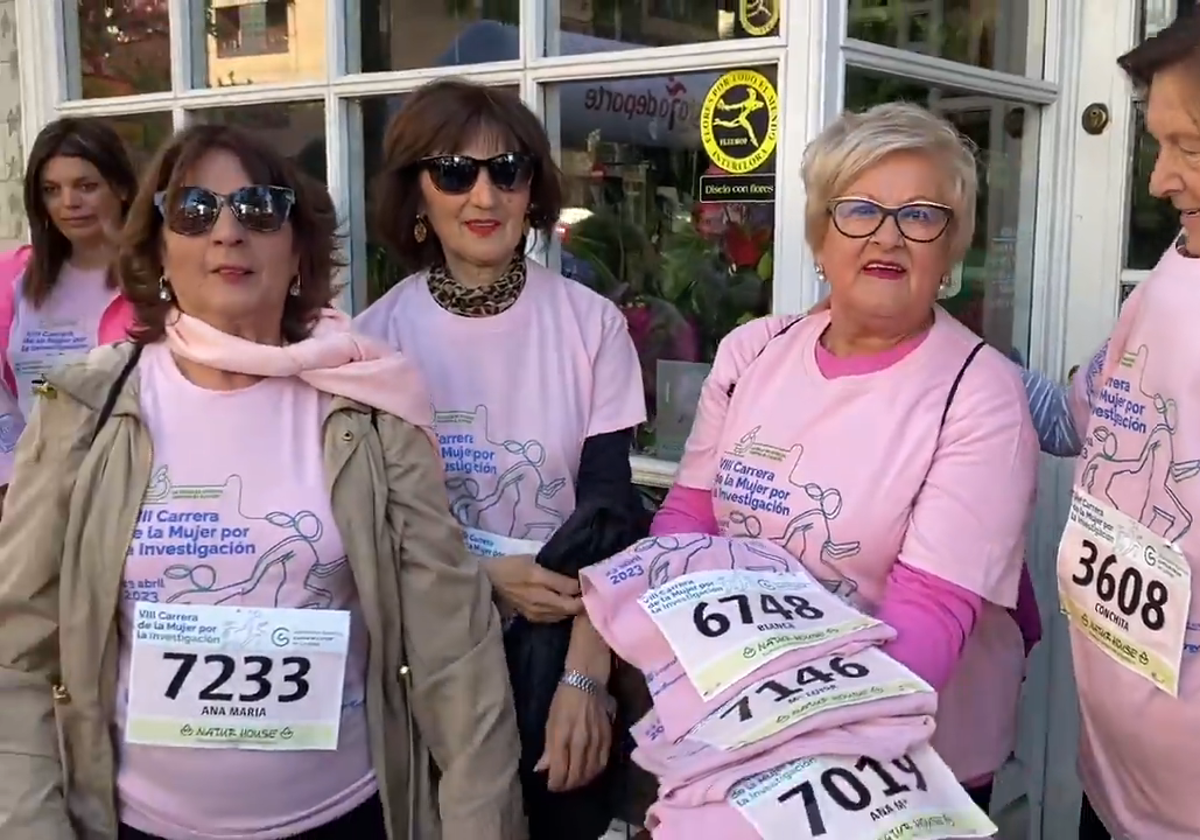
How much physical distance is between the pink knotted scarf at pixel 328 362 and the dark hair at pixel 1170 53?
3.66 ft

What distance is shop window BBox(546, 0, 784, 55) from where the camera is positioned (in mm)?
2531

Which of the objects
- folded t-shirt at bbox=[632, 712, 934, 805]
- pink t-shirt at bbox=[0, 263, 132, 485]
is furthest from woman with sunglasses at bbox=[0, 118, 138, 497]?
folded t-shirt at bbox=[632, 712, 934, 805]

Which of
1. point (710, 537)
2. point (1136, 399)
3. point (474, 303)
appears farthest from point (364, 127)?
point (1136, 399)

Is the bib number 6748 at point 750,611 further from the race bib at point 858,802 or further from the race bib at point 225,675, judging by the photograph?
the race bib at point 225,675

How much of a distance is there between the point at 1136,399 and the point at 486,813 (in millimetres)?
1100

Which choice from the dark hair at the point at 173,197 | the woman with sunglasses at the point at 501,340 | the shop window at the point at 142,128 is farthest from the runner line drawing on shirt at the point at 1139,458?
the shop window at the point at 142,128

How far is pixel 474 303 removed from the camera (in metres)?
2.14

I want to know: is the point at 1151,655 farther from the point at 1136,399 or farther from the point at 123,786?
the point at 123,786

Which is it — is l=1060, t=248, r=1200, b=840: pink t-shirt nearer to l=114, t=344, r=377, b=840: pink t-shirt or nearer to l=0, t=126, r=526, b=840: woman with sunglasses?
l=0, t=126, r=526, b=840: woman with sunglasses

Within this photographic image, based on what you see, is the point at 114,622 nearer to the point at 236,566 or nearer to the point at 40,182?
the point at 236,566

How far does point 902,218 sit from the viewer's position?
173cm

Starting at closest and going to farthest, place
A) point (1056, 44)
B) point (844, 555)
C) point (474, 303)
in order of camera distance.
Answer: point (844, 555) → point (474, 303) → point (1056, 44)

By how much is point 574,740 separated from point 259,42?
2373 millimetres

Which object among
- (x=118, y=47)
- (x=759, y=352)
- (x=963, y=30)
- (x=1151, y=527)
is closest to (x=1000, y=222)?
(x=963, y=30)
